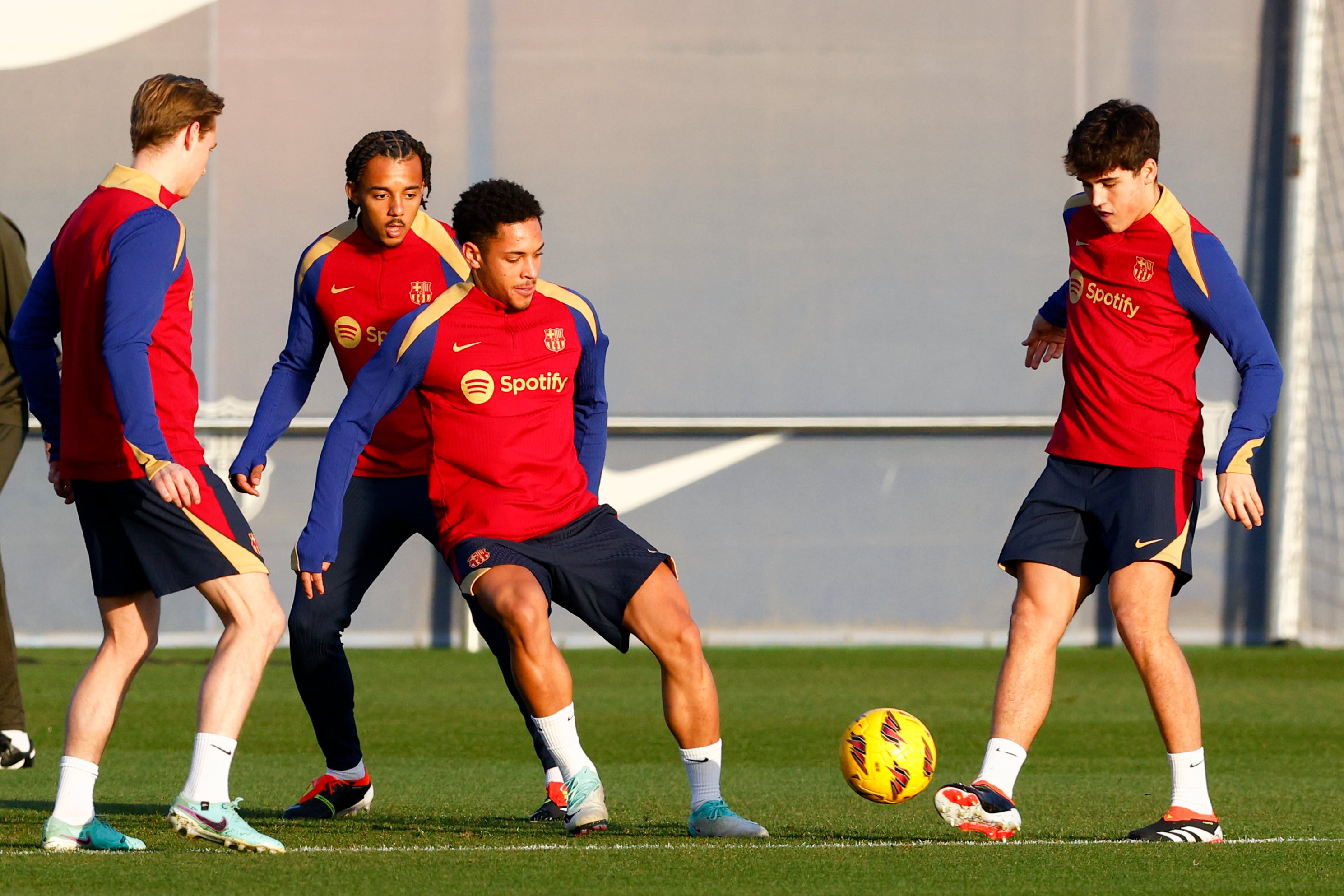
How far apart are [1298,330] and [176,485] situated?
34.4 ft

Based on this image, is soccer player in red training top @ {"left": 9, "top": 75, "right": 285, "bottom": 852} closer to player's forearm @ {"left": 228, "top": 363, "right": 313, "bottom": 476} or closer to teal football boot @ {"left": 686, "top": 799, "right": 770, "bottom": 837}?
player's forearm @ {"left": 228, "top": 363, "right": 313, "bottom": 476}

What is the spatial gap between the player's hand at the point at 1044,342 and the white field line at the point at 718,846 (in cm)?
141

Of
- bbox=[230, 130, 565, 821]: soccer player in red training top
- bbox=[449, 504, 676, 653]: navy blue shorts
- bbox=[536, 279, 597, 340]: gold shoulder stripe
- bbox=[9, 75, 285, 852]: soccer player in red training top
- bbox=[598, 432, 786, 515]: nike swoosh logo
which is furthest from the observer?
bbox=[598, 432, 786, 515]: nike swoosh logo

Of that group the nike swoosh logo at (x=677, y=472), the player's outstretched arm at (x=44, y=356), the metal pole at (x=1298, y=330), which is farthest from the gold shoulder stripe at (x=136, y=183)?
the metal pole at (x=1298, y=330)

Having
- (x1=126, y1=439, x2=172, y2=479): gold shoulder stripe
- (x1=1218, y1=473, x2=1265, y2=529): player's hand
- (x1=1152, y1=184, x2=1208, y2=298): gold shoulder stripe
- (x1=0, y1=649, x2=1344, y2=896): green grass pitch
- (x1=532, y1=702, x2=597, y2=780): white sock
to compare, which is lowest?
(x1=0, y1=649, x2=1344, y2=896): green grass pitch

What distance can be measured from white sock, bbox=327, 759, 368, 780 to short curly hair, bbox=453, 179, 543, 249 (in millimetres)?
1663

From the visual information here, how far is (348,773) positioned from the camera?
5.43m

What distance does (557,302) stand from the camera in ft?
16.7

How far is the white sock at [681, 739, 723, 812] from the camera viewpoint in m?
4.82

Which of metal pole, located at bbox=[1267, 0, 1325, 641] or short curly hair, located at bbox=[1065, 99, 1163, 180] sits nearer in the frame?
short curly hair, located at bbox=[1065, 99, 1163, 180]

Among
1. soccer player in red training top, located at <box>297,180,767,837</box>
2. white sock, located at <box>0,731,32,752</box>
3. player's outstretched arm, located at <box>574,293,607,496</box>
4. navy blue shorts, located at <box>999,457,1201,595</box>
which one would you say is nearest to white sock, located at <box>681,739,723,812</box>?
soccer player in red training top, located at <box>297,180,767,837</box>

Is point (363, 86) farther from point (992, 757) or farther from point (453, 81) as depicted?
point (992, 757)

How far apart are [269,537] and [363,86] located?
329cm

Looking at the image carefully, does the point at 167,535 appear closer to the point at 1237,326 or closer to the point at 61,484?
the point at 61,484
